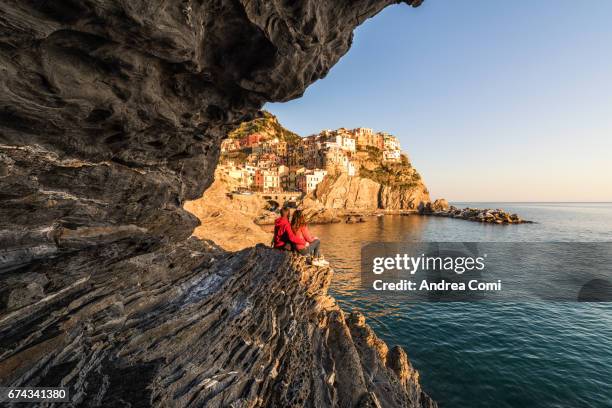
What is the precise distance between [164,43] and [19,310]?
635cm

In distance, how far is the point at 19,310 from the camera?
17.2 feet

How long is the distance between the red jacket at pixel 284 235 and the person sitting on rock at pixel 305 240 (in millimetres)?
176

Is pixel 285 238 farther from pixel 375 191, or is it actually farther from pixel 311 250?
pixel 375 191

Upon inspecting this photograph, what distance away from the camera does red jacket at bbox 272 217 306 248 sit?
12769mm

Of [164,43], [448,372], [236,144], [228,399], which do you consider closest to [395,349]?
[448,372]

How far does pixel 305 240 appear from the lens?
13539mm

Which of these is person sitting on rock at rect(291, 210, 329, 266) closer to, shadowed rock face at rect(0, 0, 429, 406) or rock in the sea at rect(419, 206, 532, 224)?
shadowed rock face at rect(0, 0, 429, 406)

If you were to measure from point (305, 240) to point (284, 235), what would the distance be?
112cm

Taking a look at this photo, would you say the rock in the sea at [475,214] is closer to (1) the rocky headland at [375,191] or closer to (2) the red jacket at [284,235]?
(1) the rocky headland at [375,191]

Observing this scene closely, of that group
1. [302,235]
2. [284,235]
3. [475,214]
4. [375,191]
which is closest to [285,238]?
[284,235]

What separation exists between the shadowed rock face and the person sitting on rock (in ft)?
8.83

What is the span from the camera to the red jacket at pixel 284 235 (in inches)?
503

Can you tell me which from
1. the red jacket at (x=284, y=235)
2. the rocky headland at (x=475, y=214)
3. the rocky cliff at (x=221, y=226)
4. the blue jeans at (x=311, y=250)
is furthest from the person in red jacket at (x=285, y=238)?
the rocky headland at (x=475, y=214)

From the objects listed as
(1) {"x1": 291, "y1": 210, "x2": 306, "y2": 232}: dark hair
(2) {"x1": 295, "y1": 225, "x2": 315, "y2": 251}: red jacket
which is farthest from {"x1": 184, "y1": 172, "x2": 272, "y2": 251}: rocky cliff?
(1) {"x1": 291, "y1": 210, "x2": 306, "y2": 232}: dark hair
